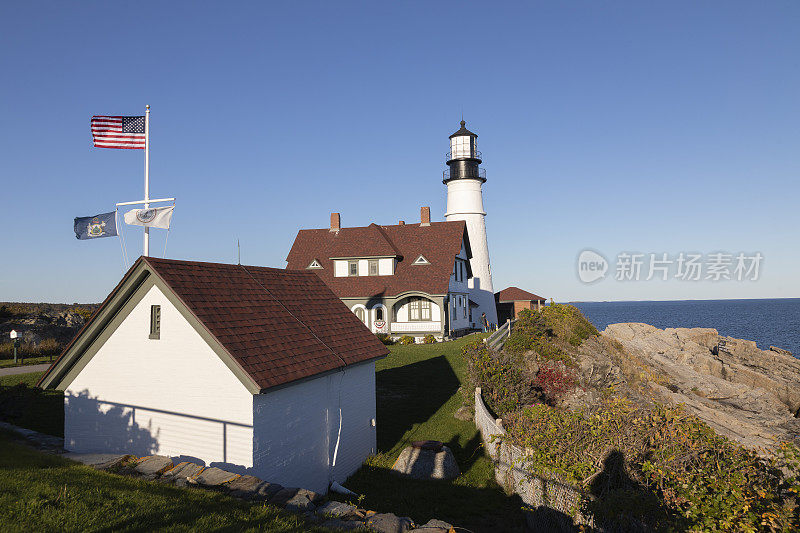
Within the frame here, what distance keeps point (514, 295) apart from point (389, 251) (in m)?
17.9

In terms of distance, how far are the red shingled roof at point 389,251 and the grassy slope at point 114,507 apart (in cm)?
3040

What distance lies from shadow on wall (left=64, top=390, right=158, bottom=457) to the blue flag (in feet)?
13.6

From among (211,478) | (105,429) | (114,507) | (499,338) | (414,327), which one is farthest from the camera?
(414,327)

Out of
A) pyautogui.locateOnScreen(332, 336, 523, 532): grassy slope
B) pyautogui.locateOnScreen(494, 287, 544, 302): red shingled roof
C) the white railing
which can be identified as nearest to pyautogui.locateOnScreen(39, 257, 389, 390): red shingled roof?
pyautogui.locateOnScreen(332, 336, 523, 532): grassy slope


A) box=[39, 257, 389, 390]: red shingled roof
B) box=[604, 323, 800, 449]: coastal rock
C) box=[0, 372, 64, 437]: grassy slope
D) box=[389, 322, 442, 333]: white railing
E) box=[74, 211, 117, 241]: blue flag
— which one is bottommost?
box=[604, 323, 800, 449]: coastal rock

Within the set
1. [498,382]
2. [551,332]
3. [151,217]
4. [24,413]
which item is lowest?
[24,413]

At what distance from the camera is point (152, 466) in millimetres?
9391

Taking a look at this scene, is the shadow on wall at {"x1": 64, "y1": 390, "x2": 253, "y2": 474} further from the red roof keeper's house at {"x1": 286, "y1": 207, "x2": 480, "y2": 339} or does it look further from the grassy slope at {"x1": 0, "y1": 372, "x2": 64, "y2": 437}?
the red roof keeper's house at {"x1": 286, "y1": 207, "x2": 480, "y2": 339}

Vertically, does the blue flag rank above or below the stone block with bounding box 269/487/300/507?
above

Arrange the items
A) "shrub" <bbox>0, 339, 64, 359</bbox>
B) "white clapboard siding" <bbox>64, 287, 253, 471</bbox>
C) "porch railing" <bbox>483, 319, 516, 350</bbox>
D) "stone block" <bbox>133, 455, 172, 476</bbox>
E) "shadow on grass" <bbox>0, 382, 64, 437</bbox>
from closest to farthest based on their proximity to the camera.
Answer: "stone block" <bbox>133, 455, 172, 476</bbox>, "white clapboard siding" <bbox>64, 287, 253, 471</bbox>, "shadow on grass" <bbox>0, 382, 64, 437</bbox>, "porch railing" <bbox>483, 319, 516, 350</bbox>, "shrub" <bbox>0, 339, 64, 359</bbox>

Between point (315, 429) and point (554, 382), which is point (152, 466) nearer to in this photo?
point (315, 429)

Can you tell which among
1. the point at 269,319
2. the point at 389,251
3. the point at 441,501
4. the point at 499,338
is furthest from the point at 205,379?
the point at 389,251

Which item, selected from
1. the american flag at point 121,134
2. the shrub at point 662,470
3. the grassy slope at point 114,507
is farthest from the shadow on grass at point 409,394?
the american flag at point 121,134

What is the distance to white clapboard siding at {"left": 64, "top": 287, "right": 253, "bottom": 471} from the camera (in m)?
10.6
